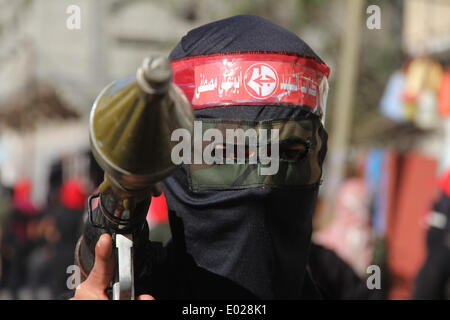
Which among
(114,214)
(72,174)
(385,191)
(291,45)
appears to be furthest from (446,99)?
(72,174)

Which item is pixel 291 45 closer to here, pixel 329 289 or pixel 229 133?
pixel 229 133

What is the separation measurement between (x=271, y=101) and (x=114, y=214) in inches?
26.7

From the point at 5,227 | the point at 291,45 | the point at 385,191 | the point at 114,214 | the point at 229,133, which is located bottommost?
the point at 5,227

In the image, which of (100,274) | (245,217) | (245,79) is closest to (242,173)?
(245,217)

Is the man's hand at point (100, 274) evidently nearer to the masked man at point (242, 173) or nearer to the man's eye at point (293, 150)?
the masked man at point (242, 173)

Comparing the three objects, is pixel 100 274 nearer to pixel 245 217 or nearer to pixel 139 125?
pixel 139 125

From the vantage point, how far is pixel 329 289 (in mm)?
2637

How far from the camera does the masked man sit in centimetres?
181

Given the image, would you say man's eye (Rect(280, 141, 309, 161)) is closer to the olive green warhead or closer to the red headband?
the red headband

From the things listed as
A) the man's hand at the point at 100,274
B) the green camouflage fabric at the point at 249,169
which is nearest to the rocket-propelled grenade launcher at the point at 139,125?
the man's hand at the point at 100,274

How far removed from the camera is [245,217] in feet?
6.04

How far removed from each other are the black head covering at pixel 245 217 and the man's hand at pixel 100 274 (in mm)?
461

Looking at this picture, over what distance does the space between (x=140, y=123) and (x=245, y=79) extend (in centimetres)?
75

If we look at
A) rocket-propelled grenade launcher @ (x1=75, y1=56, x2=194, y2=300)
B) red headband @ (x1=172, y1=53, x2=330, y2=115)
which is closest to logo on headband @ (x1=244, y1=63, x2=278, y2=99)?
red headband @ (x1=172, y1=53, x2=330, y2=115)
